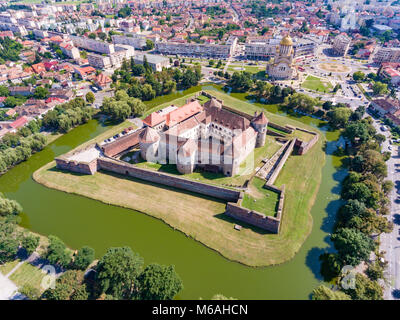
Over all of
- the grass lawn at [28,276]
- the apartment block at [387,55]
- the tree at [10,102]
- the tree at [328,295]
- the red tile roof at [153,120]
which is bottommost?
the grass lawn at [28,276]

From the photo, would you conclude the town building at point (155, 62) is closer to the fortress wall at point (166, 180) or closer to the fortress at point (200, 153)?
the fortress at point (200, 153)

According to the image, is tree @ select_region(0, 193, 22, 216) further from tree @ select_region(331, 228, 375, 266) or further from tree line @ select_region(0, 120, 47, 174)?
tree @ select_region(331, 228, 375, 266)

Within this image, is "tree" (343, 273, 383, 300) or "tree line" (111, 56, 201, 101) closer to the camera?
"tree" (343, 273, 383, 300)

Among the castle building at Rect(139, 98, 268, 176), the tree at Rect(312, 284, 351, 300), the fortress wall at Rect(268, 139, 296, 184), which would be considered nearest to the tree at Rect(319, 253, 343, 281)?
the tree at Rect(312, 284, 351, 300)

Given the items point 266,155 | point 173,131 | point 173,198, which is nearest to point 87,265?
point 173,198

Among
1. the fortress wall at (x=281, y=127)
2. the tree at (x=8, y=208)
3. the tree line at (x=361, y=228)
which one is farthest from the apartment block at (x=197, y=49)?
the tree at (x=8, y=208)
